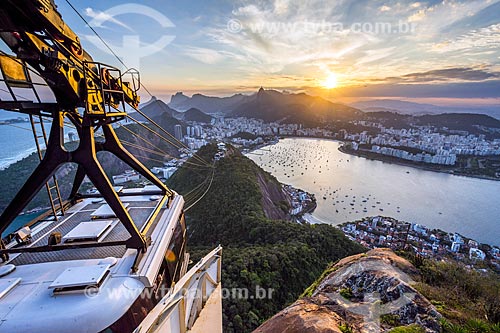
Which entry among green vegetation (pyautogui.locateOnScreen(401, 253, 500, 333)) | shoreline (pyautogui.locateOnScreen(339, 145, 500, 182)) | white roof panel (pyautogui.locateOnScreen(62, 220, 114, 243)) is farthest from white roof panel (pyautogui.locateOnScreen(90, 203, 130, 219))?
shoreline (pyautogui.locateOnScreen(339, 145, 500, 182))

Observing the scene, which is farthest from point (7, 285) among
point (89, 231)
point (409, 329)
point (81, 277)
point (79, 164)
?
point (409, 329)

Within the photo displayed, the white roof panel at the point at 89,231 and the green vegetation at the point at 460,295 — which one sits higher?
the white roof panel at the point at 89,231

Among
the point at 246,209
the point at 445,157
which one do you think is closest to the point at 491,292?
the point at 246,209

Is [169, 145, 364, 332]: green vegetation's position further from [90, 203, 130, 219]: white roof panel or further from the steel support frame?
the steel support frame

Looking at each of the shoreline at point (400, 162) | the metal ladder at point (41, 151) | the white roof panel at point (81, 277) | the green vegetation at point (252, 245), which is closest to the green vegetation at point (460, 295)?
the white roof panel at point (81, 277)

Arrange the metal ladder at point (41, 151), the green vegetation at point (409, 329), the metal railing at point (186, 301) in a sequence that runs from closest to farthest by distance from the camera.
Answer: the metal railing at point (186, 301) → the metal ladder at point (41, 151) → the green vegetation at point (409, 329)

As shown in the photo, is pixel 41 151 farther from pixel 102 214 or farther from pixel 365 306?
pixel 365 306

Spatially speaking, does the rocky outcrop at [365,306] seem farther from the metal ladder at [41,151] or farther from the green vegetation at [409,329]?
the metal ladder at [41,151]
